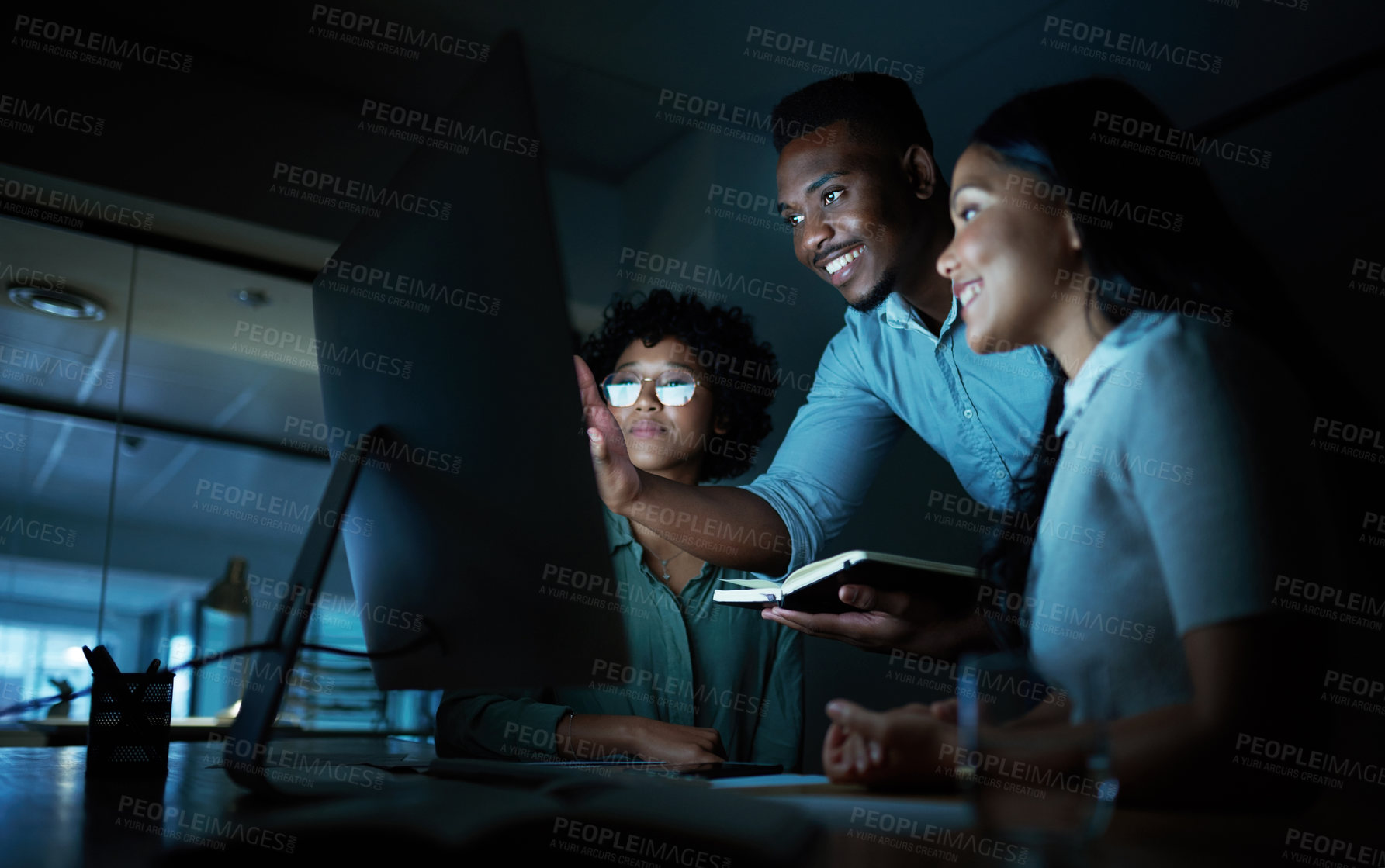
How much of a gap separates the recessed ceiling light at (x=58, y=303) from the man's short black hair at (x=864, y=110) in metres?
→ 2.48

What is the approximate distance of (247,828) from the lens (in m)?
0.54

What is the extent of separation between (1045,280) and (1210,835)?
0.93 m

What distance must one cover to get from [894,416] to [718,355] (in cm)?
56

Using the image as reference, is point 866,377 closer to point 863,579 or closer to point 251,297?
point 863,579

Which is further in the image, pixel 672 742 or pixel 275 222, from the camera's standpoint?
pixel 275 222

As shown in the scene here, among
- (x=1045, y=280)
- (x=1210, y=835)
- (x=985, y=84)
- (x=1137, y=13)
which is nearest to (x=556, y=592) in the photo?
(x=1210, y=835)

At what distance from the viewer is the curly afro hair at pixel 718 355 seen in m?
2.44

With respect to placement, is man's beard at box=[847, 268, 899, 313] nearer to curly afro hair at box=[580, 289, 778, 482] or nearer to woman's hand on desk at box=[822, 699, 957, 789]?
curly afro hair at box=[580, 289, 778, 482]

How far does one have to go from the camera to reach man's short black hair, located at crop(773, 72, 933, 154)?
2.14 metres

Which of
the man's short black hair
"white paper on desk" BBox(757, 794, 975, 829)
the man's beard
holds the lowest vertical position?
"white paper on desk" BBox(757, 794, 975, 829)

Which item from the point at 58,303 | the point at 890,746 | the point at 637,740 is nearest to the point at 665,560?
the point at 637,740

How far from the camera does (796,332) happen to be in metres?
2.76

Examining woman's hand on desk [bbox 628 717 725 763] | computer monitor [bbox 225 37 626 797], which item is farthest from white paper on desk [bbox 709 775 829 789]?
woman's hand on desk [bbox 628 717 725 763]

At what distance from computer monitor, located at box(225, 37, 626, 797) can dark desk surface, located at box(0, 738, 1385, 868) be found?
0.10m
